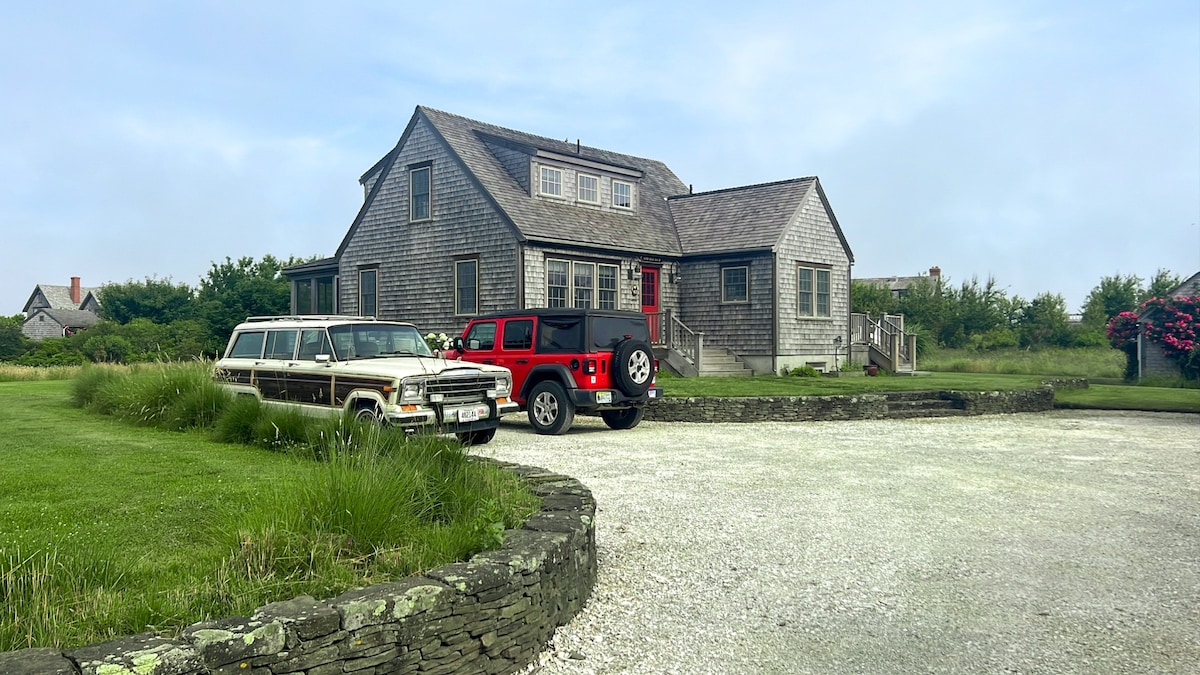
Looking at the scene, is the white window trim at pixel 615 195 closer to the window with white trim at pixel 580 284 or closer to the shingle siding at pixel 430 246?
the window with white trim at pixel 580 284

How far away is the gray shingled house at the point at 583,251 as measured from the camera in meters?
23.4

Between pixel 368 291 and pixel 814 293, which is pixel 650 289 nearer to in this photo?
pixel 814 293

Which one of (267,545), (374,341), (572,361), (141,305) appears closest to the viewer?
(267,545)

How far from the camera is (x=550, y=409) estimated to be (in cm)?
1375

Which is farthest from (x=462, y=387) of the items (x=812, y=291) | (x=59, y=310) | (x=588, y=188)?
(x=59, y=310)

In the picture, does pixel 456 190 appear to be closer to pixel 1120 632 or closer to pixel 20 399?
pixel 20 399

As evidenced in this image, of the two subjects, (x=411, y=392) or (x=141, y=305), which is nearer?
(x=411, y=392)

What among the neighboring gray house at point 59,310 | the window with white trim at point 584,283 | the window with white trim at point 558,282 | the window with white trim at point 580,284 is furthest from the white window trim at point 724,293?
the neighboring gray house at point 59,310

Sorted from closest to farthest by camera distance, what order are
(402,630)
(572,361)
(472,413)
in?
(402,630), (472,413), (572,361)

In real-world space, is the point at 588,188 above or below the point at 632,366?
above

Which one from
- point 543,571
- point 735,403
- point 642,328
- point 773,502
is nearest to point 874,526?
point 773,502

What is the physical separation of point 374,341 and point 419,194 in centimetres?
1470

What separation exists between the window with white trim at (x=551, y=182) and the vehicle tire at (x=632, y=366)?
1178 centimetres

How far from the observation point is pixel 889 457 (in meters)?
11.5
